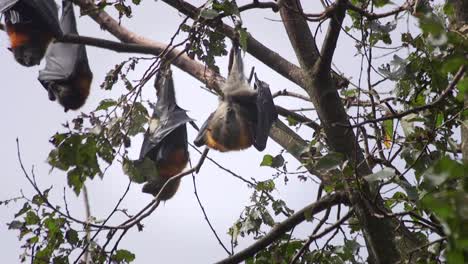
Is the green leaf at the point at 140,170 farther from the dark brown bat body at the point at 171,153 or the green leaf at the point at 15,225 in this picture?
the dark brown bat body at the point at 171,153

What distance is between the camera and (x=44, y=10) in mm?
6562

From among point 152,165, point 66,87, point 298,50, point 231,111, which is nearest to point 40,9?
point 66,87

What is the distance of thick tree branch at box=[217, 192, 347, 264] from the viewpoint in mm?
4172

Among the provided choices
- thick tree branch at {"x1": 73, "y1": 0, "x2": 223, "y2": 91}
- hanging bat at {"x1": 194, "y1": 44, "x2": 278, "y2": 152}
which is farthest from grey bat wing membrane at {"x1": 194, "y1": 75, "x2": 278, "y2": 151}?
thick tree branch at {"x1": 73, "y1": 0, "x2": 223, "y2": 91}

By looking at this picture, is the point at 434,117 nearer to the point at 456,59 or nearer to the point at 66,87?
the point at 456,59

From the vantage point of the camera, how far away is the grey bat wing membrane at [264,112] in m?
6.66

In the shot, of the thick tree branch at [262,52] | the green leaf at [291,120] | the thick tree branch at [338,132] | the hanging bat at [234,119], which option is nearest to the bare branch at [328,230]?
the thick tree branch at [338,132]

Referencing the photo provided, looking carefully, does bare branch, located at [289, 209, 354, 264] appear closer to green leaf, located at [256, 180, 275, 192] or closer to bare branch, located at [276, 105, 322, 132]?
bare branch, located at [276, 105, 322, 132]

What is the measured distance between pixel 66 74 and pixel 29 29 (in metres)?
1.43

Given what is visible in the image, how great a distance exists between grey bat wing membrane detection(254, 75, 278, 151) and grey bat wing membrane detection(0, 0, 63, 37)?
2313 mm

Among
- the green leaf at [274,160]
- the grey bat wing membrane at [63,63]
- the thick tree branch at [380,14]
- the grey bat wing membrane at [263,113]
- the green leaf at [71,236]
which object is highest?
the grey bat wing membrane at [63,63]

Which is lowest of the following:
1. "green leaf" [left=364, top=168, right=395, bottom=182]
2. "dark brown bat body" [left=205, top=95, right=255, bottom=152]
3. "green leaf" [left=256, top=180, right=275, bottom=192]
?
"green leaf" [left=364, top=168, right=395, bottom=182]

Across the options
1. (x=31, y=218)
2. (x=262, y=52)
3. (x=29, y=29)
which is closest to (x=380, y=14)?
(x=262, y=52)

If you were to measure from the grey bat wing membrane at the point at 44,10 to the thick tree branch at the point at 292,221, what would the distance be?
11.2ft
